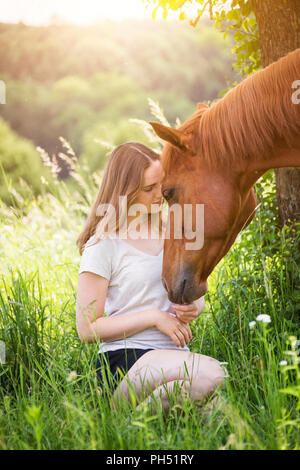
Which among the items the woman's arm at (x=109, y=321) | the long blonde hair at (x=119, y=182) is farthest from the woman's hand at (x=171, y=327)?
the long blonde hair at (x=119, y=182)

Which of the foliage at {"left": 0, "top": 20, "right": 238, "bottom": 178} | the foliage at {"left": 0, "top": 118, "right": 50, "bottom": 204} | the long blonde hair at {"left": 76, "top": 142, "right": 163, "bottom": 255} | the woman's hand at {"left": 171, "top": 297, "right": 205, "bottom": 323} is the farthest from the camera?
the foliage at {"left": 0, "top": 20, "right": 238, "bottom": 178}

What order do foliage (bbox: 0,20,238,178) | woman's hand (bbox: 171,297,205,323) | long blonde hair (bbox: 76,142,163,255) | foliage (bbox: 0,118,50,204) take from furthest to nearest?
foliage (bbox: 0,20,238,178) → foliage (bbox: 0,118,50,204) → long blonde hair (bbox: 76,142,163,255) → woman's hand (bbox: 171,297,205,323)

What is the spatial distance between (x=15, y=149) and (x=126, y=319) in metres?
7.13

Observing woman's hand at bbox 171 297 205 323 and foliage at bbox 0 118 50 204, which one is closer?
woman's hand at bbox 171 297 205 323

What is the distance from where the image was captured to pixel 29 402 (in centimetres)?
231

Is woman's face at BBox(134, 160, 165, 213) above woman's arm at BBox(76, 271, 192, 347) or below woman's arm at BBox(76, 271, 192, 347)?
above

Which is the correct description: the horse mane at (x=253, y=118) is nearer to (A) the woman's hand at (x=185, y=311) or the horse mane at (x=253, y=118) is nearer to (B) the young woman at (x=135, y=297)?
(B) the young woman at (x=135, y=297)

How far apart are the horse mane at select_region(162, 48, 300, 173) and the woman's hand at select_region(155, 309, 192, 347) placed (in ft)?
2.49

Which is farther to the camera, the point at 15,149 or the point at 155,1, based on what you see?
the point at 15,149

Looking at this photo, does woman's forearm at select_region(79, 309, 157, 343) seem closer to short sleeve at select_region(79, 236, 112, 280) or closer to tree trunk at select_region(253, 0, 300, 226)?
short sleeve at select_region(79, 236, 112, 280)

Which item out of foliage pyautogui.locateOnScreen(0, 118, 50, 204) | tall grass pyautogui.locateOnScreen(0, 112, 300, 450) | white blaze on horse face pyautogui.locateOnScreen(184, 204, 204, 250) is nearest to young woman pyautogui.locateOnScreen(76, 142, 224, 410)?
tall grass pyautogui.locateOnScreen(0, 112, 300, 450)

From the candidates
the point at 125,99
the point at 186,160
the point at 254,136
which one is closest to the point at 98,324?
the point at 186,160

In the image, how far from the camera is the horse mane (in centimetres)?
226
